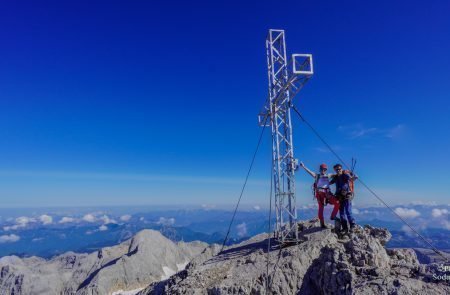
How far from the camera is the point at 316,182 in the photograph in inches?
615

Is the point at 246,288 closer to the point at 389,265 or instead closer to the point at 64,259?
the point at 389,265

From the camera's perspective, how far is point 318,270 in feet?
42.5

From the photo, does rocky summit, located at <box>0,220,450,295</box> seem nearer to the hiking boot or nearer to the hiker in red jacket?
the hiking boot

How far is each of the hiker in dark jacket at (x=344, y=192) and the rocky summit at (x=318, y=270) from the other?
2.81 ft

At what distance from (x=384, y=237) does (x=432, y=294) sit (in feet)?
19.7

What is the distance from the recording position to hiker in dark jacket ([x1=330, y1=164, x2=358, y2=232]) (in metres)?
14.5

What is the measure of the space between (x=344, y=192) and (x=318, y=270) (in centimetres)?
369

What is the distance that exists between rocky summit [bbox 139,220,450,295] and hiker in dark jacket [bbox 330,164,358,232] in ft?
2.81

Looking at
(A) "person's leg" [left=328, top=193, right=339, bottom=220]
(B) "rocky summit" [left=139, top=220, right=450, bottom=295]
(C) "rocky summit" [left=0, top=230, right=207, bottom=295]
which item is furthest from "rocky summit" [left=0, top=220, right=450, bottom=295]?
(C) "rocky summit" [left=0, top=230, right=207, bottom=295]

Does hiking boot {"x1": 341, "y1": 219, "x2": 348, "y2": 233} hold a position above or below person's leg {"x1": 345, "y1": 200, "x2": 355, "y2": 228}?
below

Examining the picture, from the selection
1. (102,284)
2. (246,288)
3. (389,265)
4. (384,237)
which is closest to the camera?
(389,265)

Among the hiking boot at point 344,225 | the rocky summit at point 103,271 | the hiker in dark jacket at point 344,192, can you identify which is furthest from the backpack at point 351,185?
the rocky summit at point 103,271

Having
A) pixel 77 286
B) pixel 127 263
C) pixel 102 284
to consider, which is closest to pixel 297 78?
pixel 102 284

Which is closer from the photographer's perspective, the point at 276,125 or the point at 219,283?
the point at 219,283
